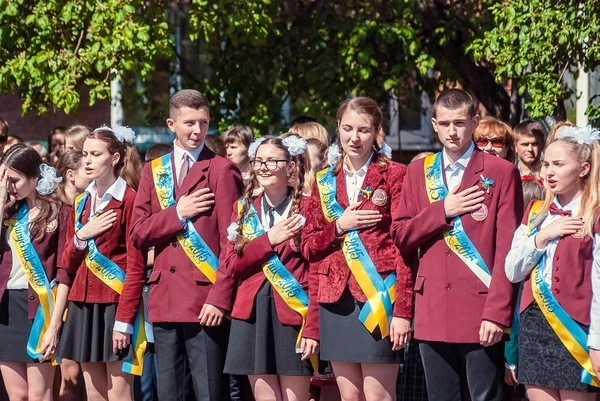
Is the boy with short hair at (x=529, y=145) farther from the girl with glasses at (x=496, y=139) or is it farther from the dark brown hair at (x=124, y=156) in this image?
the dark brown hair at (x=124, y=156)

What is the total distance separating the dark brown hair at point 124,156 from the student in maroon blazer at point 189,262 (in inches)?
15.9

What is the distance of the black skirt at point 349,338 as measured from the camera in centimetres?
496

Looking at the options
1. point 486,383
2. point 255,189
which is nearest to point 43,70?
point 255,189

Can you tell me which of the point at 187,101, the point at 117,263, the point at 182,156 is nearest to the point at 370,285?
the point at 182,156

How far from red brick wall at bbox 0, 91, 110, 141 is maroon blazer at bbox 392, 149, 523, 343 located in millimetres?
8159

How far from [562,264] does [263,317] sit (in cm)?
157

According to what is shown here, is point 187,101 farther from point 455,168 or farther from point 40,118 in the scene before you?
point 40,118

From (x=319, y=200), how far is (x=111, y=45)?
352 cm

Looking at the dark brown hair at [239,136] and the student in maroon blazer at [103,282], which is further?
the dark brown hair at [239,136]

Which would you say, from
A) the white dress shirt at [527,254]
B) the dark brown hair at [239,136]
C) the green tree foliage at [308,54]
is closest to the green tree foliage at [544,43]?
the green tree foliage at [308,54]

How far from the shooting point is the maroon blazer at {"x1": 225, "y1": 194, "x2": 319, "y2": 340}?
17.4 ft

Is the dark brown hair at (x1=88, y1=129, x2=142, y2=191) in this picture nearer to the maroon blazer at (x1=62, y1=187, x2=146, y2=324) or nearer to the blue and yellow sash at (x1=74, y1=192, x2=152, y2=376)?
the maroon blazer at (x1=62, y1=187, x2=146, y2=324)

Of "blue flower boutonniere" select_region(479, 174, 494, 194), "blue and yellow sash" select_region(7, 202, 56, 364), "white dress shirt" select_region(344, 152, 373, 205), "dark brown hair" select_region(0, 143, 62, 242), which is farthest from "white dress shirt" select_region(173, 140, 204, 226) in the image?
"blue flower boutonniere" select_region(479, 174, 494, 194)

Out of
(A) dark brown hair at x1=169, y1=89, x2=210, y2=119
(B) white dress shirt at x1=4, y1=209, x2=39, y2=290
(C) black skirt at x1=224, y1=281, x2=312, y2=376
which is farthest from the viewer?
(B) white dress shirt at x1=4, y1=209, x2=39, y2=290
